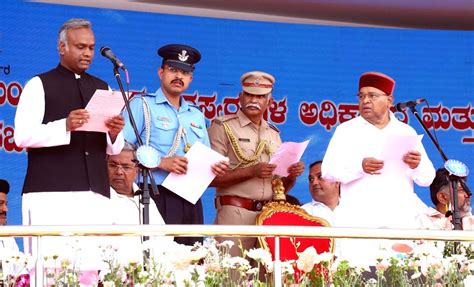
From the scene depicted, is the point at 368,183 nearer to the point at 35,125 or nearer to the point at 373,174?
the point at 373,174

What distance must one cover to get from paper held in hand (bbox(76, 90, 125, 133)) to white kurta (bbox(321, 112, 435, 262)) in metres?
1.33

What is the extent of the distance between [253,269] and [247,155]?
2285 millimetres

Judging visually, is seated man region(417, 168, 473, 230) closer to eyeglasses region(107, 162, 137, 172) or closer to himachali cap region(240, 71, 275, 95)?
himachali cap region(240, 71, 275, 95)

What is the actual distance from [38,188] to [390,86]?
205 cm

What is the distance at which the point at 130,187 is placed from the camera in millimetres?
5770

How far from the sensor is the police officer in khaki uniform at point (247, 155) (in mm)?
5941

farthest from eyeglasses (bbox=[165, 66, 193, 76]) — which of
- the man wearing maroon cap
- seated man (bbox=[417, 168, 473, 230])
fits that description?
seated man (bbox=[417, 168, 473, 230])

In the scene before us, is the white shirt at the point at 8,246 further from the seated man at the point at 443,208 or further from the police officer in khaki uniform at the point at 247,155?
the seated man at the point at 443,208

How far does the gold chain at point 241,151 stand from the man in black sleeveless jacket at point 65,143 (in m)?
1.04

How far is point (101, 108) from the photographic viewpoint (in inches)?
194

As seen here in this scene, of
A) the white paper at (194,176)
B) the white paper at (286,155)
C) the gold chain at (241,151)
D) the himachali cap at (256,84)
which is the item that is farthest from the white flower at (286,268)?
the himachali cap at (256,84)

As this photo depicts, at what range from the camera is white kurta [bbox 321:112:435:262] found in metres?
5.64

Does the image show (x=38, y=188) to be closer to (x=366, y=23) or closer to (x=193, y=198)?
(x=193, y=198)

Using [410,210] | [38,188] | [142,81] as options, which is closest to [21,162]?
[142,81]
